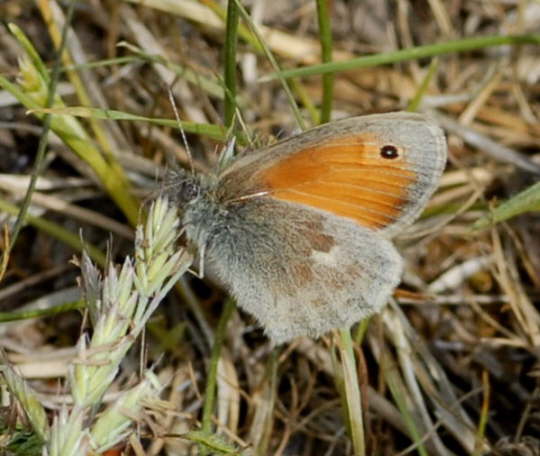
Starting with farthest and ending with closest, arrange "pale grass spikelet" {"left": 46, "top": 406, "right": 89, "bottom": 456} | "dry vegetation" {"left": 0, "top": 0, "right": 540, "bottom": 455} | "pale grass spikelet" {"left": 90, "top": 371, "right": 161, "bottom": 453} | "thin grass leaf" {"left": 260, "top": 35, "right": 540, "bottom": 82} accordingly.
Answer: "dry vegetation" {"left": 0, "top": 0, "right": 540, "bottom": 455} → "thin grass leaf" {"left": 260, "top": 35, "right": 540, "bottom": 82} → "pale grass spikelet" {"left": 90, "top": 371, "right": 161, "bottom": 453} → "pale grass spikelet" {"left": 46, "top": 406, "right": 89, "bottom": 456}

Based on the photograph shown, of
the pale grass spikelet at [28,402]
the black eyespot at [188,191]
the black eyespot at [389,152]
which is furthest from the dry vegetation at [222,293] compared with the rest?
the pale grass spikelet at [28,402]

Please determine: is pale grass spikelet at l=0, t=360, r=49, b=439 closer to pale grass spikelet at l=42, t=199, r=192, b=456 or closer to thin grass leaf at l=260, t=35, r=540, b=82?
pale grass spikelet at l=42, t=199, r=192, b=456

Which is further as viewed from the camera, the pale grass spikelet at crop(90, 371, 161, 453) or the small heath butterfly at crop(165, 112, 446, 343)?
the small heath butterfly at crop(165, 112, 446, 343)

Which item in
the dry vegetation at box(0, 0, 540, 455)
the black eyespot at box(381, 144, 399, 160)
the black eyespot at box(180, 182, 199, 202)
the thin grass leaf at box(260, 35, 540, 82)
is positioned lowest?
the dry vegetation at box(0, 0, 540, 455)

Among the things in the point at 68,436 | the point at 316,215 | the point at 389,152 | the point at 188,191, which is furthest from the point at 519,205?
the point at 68,436

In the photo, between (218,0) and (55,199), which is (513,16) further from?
(55,199)

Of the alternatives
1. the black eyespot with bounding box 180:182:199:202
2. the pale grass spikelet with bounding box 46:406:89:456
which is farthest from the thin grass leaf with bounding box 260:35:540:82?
the pale grass spikelet with bounding box 46:406:89:456

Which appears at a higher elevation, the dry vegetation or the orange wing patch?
the orange wing patch
